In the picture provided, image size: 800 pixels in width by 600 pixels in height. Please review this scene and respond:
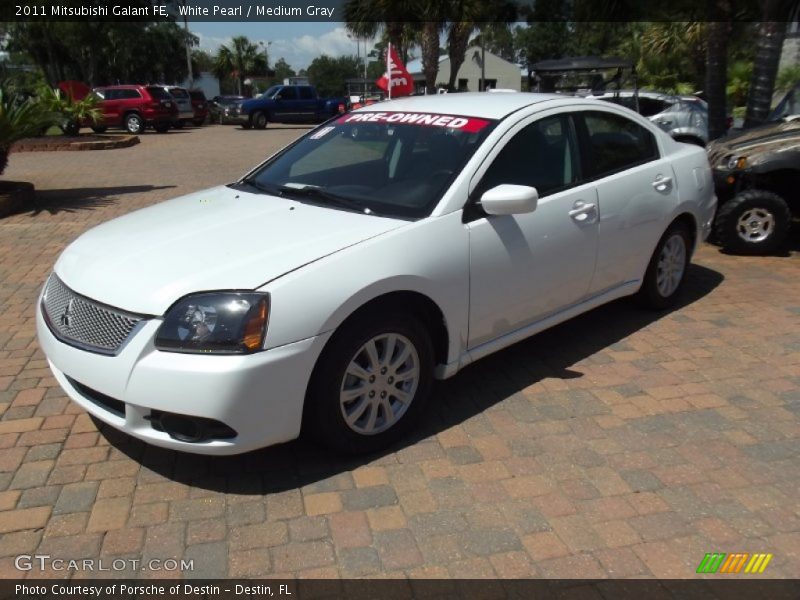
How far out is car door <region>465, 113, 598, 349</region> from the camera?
135 inches

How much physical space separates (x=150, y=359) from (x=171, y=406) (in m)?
0.20

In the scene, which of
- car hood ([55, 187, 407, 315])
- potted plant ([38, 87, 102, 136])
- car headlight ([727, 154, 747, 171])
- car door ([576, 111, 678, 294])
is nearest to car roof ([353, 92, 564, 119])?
car door ([576, 111, 678, 294])

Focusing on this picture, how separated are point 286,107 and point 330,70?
90.6 m

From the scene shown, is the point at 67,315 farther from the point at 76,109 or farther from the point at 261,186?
the point at 76,109

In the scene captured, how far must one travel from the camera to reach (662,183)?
15.1ft

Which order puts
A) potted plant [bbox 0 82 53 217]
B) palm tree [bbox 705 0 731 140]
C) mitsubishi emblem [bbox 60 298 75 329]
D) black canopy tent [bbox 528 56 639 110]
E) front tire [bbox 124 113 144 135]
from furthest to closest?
1. front tire [bbox 124 113 144 135]
2. black canopy tent [bbox 528 56 639 110]
3. palm tree [bbox 705 0 731 140]
4. potted plant [bbox 0 82 53 217]
5. mitsubishi emblem [bbox 60 298 75 329]

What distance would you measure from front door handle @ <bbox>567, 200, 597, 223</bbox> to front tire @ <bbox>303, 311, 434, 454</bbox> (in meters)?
1.26

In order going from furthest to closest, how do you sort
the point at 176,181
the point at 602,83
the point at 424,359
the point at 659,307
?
the point at 602,83 → the point at 176,181 → the point at 659,307 → the point at 424,359

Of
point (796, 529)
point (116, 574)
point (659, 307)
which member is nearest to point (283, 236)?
point (116, 574)

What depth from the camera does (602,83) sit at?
1645 centimetres

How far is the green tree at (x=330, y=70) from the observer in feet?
354

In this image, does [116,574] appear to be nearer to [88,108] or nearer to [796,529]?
[796,529]

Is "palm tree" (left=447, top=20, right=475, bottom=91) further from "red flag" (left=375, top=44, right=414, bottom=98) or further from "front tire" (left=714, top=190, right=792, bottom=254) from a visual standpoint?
"front tire" (left=714, top=190, right=792, bottom=254)

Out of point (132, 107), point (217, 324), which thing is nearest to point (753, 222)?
point (217, 324)
